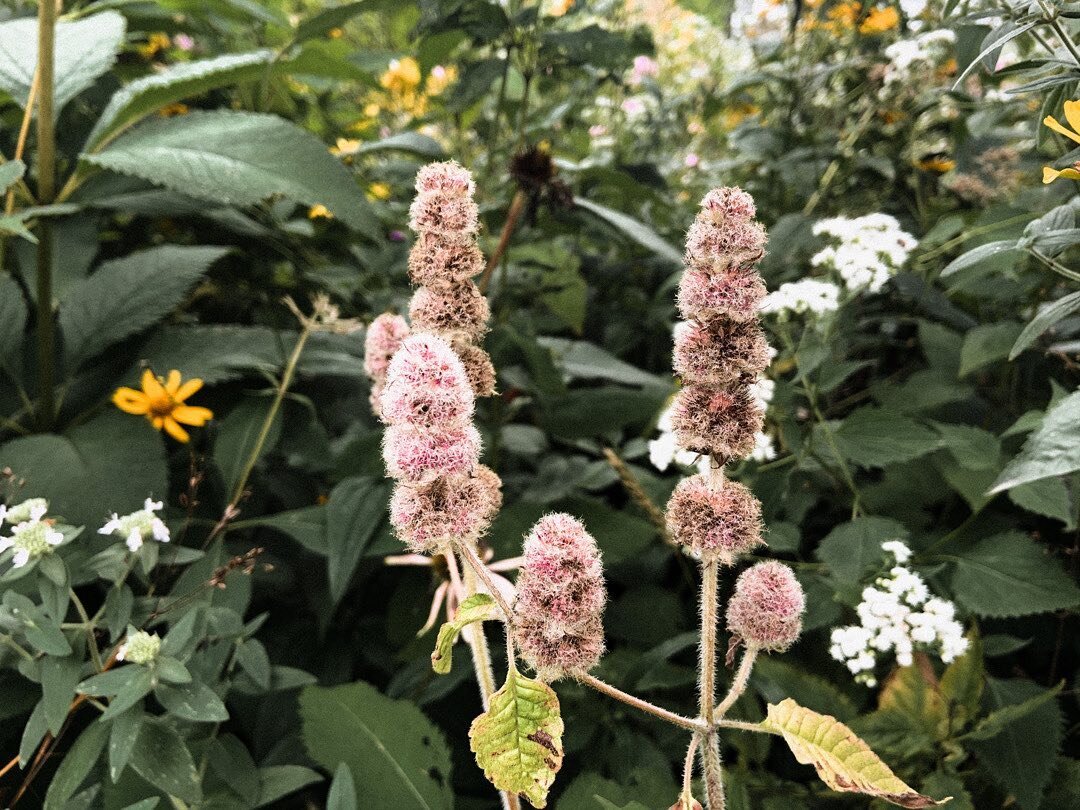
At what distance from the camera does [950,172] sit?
1.66m

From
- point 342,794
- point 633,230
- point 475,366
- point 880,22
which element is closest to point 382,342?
point 475,366

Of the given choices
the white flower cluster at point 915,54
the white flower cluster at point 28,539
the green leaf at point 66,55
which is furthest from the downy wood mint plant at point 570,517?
the white flower cluster at point 915,54

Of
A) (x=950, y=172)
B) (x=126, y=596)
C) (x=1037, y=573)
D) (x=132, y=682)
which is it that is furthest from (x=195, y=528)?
(x=950, y=172)

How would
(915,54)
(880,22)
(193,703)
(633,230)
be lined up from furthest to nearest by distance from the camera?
1. (880,22)
2. (915,54)
3. (633,230)
4. (193,703)

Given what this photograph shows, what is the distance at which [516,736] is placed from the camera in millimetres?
487

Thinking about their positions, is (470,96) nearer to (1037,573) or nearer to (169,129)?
(169,129)

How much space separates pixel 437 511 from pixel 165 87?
0.88 m

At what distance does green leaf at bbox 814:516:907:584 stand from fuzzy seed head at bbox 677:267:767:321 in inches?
20.0

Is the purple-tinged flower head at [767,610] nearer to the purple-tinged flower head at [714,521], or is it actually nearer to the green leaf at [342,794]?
the purple-tinged flower head at [714,521]

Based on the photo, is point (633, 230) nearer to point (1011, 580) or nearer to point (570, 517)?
point (1011, 580)

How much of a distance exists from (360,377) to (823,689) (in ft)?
2.54

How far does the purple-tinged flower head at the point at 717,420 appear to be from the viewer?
49 cm

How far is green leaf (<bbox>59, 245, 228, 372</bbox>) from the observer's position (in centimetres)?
114

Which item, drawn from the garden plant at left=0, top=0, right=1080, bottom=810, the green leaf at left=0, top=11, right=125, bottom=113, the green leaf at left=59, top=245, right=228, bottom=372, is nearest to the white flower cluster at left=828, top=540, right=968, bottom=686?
the garden plant at left=0, top=0, right=1080, bottom=810
